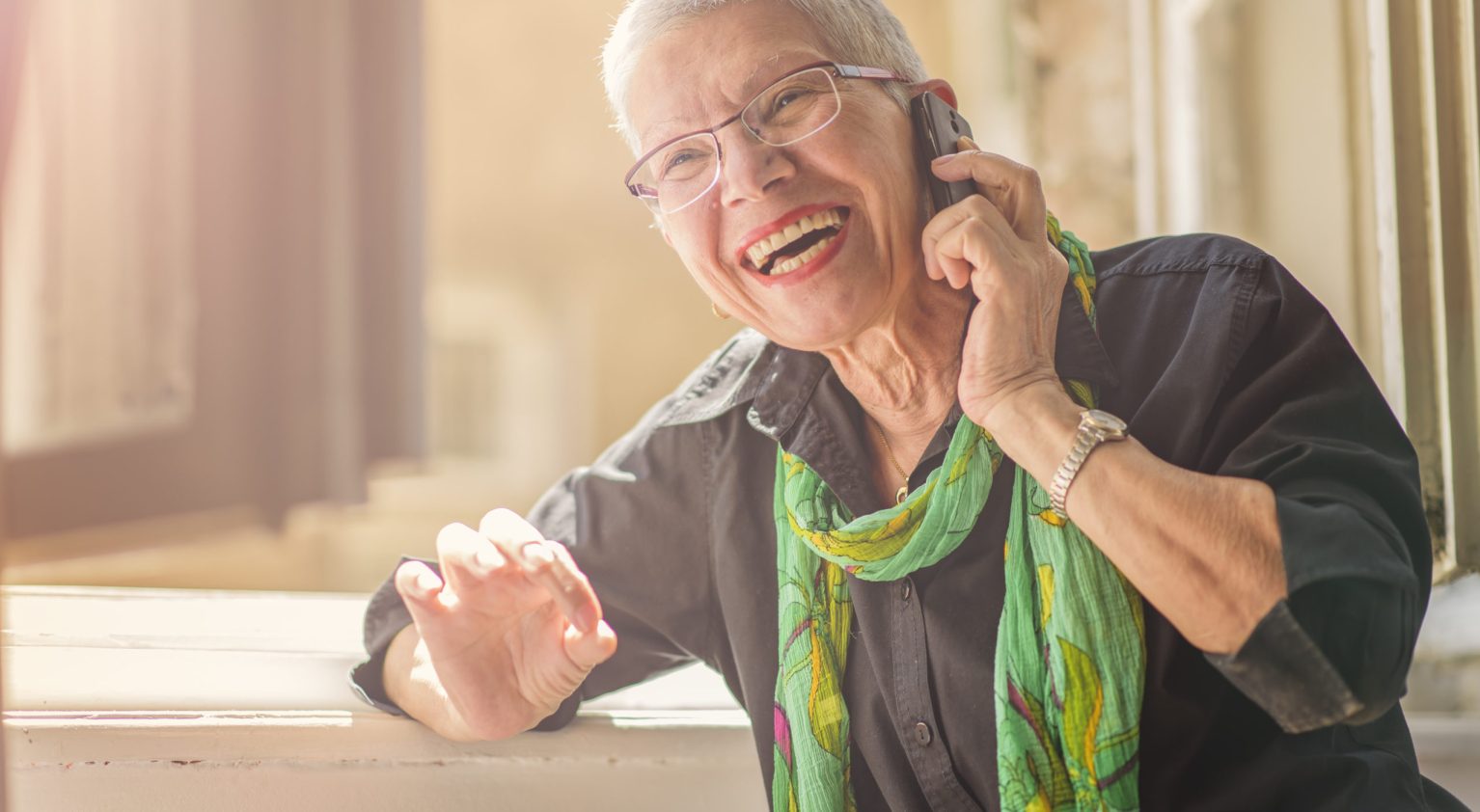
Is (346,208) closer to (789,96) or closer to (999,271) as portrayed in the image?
(789,96)

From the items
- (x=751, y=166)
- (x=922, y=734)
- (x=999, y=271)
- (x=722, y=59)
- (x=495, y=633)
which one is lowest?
(x=922, y=734)

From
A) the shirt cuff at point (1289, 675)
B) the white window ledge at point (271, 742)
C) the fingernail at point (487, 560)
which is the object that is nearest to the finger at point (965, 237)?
the shirt cuff at point (1289, 675)

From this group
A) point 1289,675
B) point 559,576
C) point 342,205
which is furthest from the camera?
point 342,205

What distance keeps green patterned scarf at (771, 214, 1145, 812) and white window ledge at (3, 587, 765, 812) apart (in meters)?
0.25

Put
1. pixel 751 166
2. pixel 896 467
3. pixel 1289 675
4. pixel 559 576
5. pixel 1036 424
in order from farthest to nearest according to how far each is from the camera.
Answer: pixel 896 467, pixel 751 166, pixel 559 576, pixel 1036 424, pixel 1289 675

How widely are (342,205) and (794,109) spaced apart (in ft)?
10.8

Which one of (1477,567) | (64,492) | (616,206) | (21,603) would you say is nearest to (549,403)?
(616,206)

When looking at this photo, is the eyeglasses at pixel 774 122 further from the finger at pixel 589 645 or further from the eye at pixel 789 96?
the finger at pixel 589 645

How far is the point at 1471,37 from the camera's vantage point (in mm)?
1545

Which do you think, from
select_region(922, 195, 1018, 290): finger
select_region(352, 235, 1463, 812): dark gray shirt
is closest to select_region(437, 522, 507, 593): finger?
select_region(352, 235, 1463, 812): dark gray shirt

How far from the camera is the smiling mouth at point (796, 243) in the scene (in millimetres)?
1300

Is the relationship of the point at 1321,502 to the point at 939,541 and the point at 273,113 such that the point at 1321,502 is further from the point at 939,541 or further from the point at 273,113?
the point at 273,113

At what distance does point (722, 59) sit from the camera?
4.26ft

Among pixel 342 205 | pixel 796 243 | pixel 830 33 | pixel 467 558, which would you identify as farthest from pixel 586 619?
pixel 342 205
